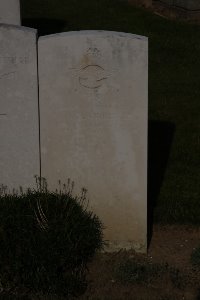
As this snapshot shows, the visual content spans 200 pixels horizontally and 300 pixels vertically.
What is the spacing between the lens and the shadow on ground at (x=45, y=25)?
1409 cm

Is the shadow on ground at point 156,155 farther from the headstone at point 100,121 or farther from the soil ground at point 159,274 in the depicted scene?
the headstone at point 100,121

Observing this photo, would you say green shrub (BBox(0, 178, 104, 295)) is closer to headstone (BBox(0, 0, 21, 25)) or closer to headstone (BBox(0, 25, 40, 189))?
headstone (BBox(0, 25, 40, 189))

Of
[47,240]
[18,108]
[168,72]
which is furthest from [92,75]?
[168,72]

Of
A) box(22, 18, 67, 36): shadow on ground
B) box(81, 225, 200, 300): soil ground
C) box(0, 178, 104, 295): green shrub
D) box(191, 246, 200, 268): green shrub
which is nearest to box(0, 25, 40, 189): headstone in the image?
box(0, 178, 104, 295): green shrub

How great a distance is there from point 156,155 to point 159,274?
3.10 m

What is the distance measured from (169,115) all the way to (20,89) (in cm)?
450

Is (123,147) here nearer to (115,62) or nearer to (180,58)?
(115,62)

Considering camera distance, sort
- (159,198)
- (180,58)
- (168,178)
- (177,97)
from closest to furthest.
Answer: (159,198), (168,178), (177,97), (180,58)

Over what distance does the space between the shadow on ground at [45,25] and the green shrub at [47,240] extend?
9.12m

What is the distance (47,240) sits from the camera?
486cm

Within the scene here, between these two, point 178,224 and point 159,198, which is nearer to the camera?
point 178,224

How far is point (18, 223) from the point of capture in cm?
498

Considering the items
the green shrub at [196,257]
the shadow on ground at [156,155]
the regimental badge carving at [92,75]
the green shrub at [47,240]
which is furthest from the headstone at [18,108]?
the green shrub at [196,257]

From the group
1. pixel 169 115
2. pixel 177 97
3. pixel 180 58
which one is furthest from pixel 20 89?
pixel 180 58
